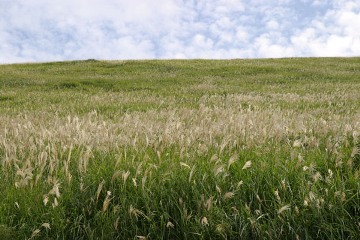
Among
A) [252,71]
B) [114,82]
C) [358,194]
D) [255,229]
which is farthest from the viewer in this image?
[252,71]

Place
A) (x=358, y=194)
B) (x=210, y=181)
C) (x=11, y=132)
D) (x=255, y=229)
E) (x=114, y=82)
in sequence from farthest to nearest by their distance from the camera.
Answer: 1. (x=114, y=82)
2. (x=11, y=132)
3. (x=210, y=181)
4. (x=358, y=194)
5. (x=255, y=229)

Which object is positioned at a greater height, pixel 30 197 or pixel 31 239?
pixel 30 197

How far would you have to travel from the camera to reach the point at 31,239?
331 centimetres

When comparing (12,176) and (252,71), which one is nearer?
(12,176)

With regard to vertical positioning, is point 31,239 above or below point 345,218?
below

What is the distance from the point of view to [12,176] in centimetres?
400

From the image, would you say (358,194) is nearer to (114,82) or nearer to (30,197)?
(30,197)

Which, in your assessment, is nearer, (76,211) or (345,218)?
(345,218)

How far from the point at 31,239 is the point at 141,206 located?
96cm

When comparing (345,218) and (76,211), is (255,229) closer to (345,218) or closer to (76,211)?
(345,218)

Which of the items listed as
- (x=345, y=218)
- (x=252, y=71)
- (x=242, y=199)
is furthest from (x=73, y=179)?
(x=252, y=71)

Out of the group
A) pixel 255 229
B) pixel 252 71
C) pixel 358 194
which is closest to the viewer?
pixel 255 229

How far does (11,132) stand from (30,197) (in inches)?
119

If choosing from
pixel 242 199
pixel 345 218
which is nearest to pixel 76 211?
pixel 242 199
